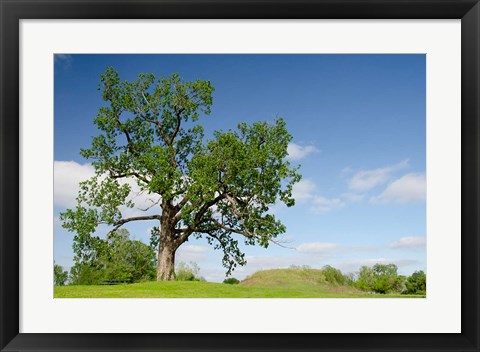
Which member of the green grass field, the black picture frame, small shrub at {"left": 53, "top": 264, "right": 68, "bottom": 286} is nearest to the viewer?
the black picture frame

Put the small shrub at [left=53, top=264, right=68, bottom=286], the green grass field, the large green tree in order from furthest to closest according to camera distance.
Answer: the large green tree < the small shrub at [left=53, top=264, right=68, bottom=286] < the green grass field

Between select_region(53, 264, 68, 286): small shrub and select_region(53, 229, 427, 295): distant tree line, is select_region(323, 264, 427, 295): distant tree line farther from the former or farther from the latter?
select_region(53, 264, 68, 286): small shrub

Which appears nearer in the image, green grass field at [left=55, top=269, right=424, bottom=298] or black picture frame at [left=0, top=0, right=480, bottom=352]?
black picture frame at [left=0, top=0, right=480, bottom=352]

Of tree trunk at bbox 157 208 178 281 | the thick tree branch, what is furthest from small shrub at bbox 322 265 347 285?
the thick tree branch

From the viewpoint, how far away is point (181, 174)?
7492mm

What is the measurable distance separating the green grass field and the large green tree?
0.95 meters

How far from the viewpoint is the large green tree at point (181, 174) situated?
7.23 metres

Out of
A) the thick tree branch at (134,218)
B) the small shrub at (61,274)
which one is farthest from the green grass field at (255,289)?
the thick tree branch at (134,218)

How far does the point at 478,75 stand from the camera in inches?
152

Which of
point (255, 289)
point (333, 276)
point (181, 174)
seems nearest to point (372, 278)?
point (333, 276)

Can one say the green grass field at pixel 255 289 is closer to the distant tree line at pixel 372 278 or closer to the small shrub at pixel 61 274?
the distant tree line at pixel 372 278

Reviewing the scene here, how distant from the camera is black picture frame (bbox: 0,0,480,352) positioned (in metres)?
3.77
